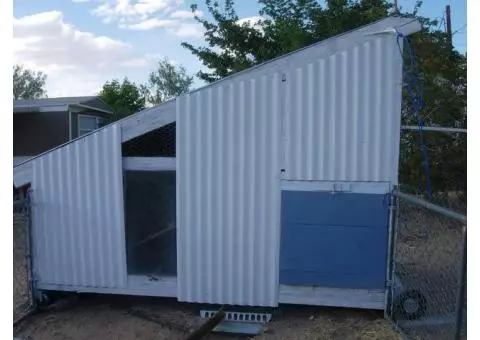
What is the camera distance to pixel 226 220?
157 inches

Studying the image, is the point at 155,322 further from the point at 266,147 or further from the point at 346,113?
the point at 346,113

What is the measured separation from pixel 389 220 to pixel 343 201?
1.43 feet

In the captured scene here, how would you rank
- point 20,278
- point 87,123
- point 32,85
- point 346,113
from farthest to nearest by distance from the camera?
1. point 32,85
2. point 87,123
3. point 20,278
4. point 346,113

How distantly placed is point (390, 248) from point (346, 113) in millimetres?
1271

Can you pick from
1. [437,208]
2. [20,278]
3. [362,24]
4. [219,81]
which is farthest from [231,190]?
[362,24]

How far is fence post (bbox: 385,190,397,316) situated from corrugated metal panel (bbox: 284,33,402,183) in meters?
0.21

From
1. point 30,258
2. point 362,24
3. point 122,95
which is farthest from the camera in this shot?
point 122,95

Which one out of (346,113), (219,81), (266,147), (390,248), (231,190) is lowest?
(390,248)

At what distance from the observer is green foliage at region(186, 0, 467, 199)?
827cm

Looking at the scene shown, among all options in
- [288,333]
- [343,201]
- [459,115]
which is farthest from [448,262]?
[459,115]

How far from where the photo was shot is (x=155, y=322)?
4016mm

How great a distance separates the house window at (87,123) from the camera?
1341cm

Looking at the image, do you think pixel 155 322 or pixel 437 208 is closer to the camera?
pixel 437 208

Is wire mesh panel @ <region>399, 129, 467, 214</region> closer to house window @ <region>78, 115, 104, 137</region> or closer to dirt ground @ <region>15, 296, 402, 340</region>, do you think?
dirt ground @ <region>15, 296, 402, 340</region>
